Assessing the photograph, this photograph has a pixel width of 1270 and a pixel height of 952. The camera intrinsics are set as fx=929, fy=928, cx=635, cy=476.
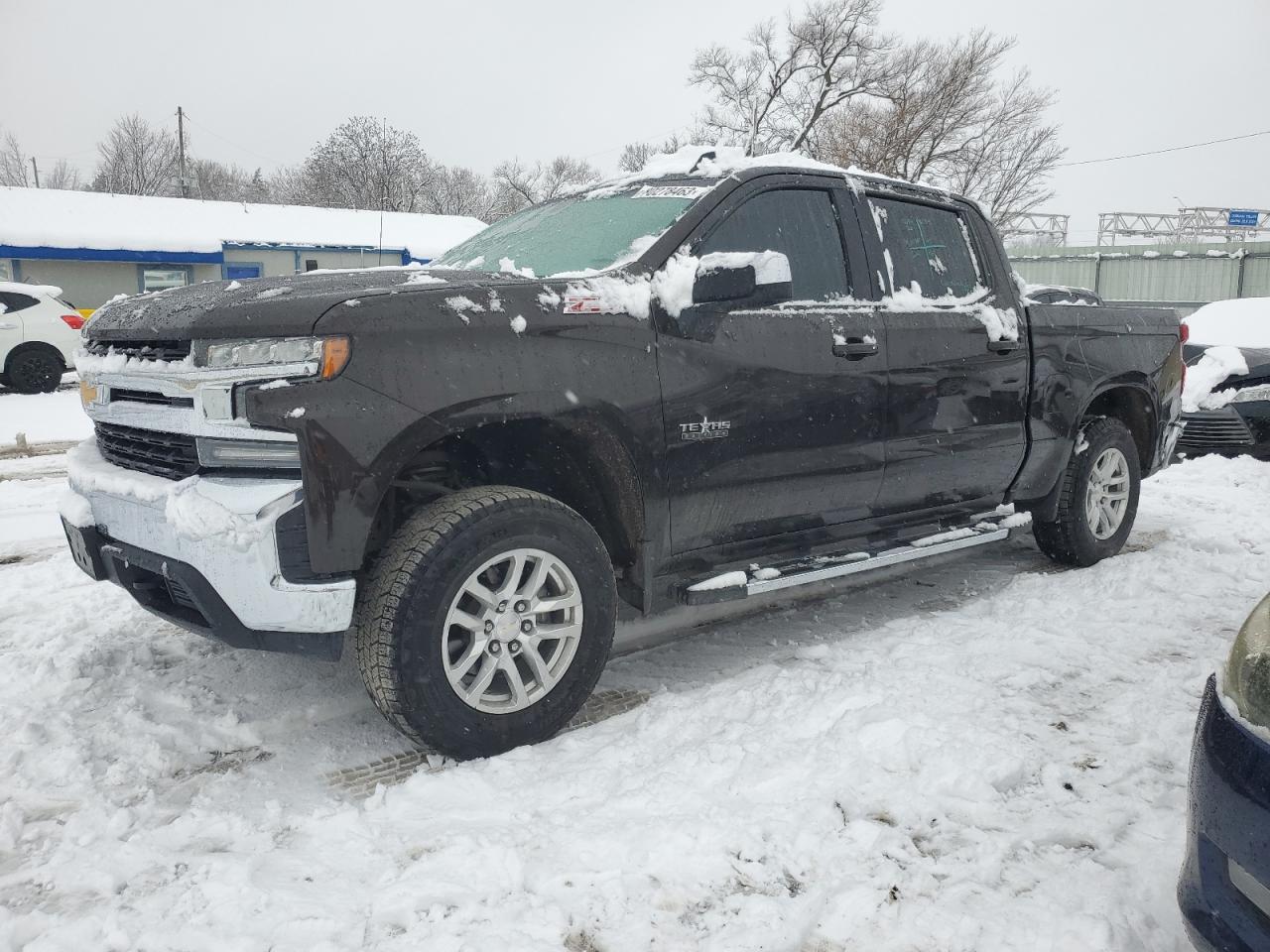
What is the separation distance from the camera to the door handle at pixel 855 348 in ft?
11.7

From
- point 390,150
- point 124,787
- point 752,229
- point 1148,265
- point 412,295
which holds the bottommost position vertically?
point 124,787

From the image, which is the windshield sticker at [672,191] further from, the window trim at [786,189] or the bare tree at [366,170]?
the bare tree at [366,170]

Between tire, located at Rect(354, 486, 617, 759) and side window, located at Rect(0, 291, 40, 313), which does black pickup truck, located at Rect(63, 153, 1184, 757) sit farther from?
side window, located at Rect(0, 291, 40, 313)

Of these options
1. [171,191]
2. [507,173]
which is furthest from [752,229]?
[171,191]

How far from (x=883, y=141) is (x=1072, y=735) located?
33019 mm

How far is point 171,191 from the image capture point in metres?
57.7

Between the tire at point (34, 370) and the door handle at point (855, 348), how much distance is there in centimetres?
1264

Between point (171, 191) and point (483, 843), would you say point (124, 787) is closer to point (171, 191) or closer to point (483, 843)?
point (483, 843)

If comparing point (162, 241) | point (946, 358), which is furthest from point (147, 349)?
point (162, 241)

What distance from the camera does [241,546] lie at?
2471mm

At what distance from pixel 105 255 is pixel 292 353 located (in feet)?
89.2

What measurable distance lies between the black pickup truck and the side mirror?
0.04ft

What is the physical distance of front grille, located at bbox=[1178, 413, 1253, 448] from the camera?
7926mm

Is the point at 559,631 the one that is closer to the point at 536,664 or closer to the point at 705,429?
the point at 536,664
